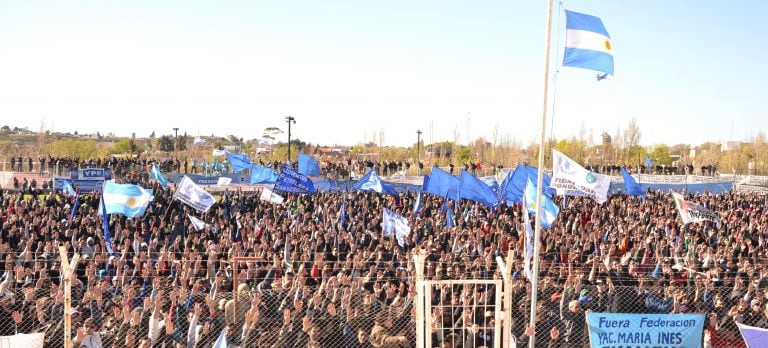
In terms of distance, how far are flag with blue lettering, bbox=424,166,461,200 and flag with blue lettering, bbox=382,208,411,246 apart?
315cm

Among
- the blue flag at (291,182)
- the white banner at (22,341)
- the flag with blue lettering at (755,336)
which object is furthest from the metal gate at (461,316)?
the blue flag at (291,182)

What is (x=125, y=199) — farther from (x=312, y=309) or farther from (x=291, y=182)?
(x=312, y=309)

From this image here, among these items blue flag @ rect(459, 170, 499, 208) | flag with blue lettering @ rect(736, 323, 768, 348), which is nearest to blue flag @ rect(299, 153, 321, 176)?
blue flag @ rect(459, 170, 499, 208)

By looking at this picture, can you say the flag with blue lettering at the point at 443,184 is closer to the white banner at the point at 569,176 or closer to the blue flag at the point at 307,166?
the white banner at the point at 569,176

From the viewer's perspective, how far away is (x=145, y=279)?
11.5 meters

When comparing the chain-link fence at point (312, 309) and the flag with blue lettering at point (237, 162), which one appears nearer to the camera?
the chain-link fence at point (312, 309)

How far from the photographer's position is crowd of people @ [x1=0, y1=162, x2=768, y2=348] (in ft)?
29.9

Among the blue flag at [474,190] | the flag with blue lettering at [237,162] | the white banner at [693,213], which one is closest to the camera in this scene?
the white banner at [693,213]

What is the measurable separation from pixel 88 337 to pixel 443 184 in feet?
41.9

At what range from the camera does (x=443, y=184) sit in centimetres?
1970

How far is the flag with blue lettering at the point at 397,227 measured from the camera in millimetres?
15844

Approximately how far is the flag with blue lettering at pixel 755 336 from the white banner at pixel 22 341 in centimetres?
868

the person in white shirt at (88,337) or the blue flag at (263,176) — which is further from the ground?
the blue flag at (263,176)

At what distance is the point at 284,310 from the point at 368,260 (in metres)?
3.96
